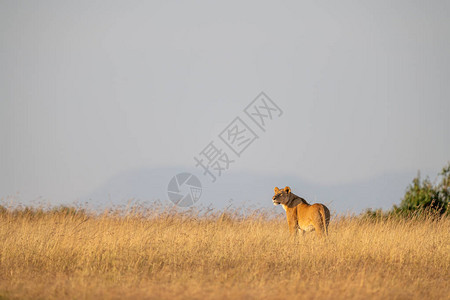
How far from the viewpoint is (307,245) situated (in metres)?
11.9

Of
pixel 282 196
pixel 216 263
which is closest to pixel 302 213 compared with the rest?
pixel 282 196

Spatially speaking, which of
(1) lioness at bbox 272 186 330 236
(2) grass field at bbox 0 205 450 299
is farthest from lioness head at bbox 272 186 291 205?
(2) grass field at bbox 0 205 450 299

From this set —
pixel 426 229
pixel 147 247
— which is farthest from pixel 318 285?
pixel 426 229

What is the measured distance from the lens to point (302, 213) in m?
14.1

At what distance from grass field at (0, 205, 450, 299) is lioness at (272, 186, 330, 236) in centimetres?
30

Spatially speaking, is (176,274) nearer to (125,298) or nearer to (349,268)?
(125,298)

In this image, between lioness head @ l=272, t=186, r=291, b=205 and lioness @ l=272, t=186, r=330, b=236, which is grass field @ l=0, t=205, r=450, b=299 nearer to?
lioness @ l=272, t=186, r=330, b=236

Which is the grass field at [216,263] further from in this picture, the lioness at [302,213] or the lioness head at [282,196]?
the lioness head at [282,196]

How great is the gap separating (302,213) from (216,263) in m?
4.07

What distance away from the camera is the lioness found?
537 inches

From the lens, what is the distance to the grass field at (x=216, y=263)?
8.02 m

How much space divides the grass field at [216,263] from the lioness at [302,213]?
30cm

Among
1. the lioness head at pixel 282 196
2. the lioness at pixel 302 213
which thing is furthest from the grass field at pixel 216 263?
the lioness head at pixel 282 196

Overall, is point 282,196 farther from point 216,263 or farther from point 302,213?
point 216,263
